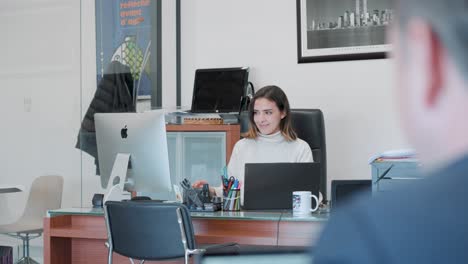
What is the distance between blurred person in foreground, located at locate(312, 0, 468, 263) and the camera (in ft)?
1.42

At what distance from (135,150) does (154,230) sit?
56 centimetres

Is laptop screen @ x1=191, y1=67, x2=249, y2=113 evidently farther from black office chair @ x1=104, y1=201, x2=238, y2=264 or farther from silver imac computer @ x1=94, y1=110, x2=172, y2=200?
black office chair @ x1=104, y1=201, x2=238, y2=264

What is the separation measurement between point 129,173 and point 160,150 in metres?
0.25

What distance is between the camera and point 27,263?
183 inches

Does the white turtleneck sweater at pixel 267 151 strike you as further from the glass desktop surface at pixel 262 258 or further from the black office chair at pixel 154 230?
the glass desktop surface at pixel 262 258

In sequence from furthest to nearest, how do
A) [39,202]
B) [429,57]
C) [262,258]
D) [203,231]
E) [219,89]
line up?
[39,202]
[219,89]
[203,231]
[262,258]
[429,57]

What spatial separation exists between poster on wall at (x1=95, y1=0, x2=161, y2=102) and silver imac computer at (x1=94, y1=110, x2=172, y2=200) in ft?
6.00

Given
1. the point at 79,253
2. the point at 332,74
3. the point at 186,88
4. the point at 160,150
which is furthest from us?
the point at 186,88

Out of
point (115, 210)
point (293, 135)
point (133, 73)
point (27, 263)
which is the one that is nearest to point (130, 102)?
point (133, 73)

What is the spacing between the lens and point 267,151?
12.2 feet

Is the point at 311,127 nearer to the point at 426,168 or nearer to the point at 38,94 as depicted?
the point at 38,94

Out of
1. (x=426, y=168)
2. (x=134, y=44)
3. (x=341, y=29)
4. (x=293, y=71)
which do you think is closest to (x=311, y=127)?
(x=293, y=71)

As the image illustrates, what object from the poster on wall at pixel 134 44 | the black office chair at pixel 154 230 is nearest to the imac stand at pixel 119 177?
the black office chair at pixel 154 230

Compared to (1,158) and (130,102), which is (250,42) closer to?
(130,102)
